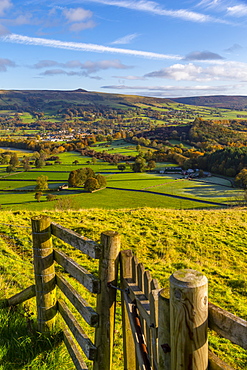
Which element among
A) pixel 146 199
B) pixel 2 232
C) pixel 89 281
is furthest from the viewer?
pixel 146 199

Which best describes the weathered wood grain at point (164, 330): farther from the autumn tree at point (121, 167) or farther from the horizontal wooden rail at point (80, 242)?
the autumn tree at point (121, 167)

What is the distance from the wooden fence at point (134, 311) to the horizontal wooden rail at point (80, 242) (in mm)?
13

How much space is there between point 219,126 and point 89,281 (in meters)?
167

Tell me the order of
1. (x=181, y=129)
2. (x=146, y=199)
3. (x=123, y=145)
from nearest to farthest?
(x=146, y=199) < (x=123, y=145) < (x=181, y=129)

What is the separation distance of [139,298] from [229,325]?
3.82 feet

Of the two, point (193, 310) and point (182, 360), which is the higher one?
point (193, 310)

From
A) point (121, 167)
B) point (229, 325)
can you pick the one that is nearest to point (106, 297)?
point (229, 325)

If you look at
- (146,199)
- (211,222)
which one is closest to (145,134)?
(146,199)

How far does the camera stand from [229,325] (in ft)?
6.52

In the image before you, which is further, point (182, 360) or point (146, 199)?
point (146, 199)

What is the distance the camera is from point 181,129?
155m

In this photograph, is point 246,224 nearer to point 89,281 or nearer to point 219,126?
point 89,281

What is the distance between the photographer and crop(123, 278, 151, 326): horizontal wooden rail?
2822 mm

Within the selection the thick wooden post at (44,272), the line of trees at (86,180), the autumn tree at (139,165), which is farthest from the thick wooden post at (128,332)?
the autumn tree at (139,165)
